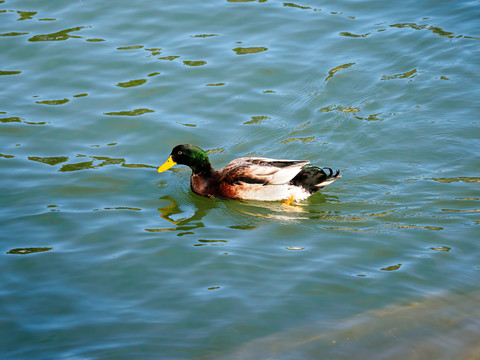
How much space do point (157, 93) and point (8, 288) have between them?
5280 mm

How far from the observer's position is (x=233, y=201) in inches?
347

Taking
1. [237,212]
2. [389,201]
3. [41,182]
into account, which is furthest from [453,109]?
[41,182]

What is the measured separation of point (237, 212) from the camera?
8438 mm

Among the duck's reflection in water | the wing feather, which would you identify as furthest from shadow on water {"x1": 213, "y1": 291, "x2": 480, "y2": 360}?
the wing feather

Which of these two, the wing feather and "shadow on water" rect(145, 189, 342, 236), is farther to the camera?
the wing feather

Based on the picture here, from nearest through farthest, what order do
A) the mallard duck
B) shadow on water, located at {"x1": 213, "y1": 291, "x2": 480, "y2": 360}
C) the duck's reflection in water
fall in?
1. shadow on water, located at {"x1": 213, "y1": 291, "x2": 480, "y2": 360}
2. the duck's reflection in water
3. the mallard duck

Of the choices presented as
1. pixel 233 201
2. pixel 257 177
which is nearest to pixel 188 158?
pixel 233 201

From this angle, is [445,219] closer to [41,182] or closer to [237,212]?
[237,212]

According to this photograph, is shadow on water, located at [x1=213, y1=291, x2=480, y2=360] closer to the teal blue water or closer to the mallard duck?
the teal blue water

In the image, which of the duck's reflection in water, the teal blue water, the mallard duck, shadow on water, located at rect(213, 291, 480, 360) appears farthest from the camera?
the mallard duck

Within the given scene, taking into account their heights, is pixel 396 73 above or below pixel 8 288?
above

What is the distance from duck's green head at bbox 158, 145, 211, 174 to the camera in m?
9.05

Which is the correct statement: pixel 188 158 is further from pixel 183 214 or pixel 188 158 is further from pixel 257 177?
pixel 257 177

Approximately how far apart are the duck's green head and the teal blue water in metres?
0.34
